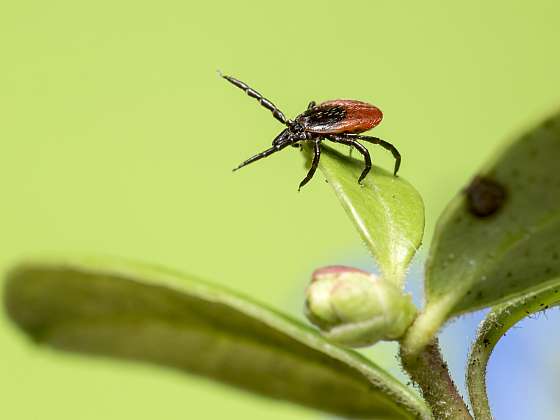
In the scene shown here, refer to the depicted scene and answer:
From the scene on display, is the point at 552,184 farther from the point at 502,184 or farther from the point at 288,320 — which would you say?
the point at 288,320

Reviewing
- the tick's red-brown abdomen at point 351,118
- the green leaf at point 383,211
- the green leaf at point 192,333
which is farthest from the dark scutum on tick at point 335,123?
the green leaf at point 192,333

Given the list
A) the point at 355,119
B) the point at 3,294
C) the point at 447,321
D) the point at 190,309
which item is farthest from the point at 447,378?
the point at 355,119

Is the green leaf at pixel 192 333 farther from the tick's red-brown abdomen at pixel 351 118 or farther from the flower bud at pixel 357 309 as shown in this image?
the tick's red-brown abdomen at pixel 351 118

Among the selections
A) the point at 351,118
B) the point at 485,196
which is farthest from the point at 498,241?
the point at 351,118

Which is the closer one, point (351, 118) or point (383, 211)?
point (383, 211)

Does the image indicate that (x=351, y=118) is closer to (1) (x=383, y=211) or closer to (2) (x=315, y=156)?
(2) (x=315, y=156)

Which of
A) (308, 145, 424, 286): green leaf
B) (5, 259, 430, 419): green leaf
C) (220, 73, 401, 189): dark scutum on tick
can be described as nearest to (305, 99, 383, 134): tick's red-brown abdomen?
(220, 73, 401, 189): dark scutum on tick
